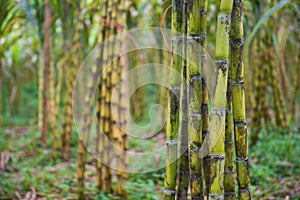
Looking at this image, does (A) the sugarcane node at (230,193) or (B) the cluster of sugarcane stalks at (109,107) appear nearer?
(A) the sugarcane node at (230,193)

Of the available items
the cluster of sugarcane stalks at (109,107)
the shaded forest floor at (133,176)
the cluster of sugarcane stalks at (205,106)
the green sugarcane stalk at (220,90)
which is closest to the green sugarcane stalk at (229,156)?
the cluster of sugarcane stalks at (205,106)

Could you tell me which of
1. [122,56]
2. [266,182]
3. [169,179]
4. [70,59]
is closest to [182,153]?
[169,179]

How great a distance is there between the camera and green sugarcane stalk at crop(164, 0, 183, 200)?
1413mm

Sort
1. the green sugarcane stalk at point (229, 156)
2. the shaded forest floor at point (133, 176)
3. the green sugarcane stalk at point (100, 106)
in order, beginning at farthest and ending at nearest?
the green sugarcane stalk at point (100, 106)
the shaded forest floor at point (133, 176)
the green sugarcane stalk at point (229, 156)

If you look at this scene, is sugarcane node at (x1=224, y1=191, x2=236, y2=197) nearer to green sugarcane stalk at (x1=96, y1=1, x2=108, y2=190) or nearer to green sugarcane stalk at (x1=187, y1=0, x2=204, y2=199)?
green sugarcane stalk at (x1=187, y1=0, x2=204, y2=199)

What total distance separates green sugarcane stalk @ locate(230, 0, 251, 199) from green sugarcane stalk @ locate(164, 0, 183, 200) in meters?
0.21

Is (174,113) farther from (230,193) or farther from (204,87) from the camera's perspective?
(230,193)

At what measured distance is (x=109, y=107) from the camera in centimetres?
266

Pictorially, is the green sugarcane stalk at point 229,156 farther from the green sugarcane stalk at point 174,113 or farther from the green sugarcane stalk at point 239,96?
the green sugarcane stalk at point 174,113

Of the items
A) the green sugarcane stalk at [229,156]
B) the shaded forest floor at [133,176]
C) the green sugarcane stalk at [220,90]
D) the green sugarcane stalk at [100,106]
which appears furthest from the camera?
the green sugarcane stalk at [100,106]

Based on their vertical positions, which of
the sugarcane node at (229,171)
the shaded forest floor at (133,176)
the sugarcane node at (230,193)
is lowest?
the shaded forest floor at (133,176)

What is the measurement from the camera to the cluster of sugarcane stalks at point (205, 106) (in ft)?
4.03

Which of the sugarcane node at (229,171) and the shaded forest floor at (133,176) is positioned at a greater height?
the sugarcane node at (229,171)

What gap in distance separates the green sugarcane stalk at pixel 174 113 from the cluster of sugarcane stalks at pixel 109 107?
1235 millimetres
